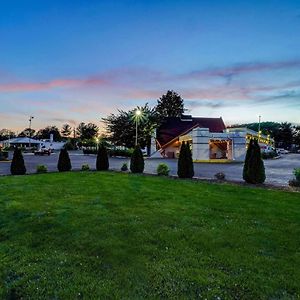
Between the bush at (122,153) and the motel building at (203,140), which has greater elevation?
the motel building at (203,140)

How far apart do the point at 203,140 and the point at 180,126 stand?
1526 cm

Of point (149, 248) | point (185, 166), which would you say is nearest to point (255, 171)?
point (185, 166)

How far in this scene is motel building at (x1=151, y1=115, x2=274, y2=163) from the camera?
128ft

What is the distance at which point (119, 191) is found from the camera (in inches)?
474

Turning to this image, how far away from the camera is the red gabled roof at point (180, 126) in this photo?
170 feet

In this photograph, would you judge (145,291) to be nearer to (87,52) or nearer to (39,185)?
(39,185)

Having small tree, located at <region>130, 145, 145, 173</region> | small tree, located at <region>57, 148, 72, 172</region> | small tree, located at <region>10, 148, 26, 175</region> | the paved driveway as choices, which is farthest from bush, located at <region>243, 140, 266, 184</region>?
small tree, located at <region>10, 148, 26, 175</region>

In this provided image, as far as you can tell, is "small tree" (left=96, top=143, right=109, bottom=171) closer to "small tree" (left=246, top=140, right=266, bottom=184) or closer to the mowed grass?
"small tree" (left=246, top=140, right=266, bottom=184)

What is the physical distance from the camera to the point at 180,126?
5403 cm

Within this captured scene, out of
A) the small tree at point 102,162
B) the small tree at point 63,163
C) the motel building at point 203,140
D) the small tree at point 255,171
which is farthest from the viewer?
the motel building at point 203,140

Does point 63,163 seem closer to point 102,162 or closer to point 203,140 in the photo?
point 102,162

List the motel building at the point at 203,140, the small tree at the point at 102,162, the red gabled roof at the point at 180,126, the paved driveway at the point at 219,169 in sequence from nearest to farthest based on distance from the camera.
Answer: the paved driveway at the point at 219,169
the small tree at the point at 102,162
the motel building at the point at 203,140
the red gabled roof at the point at 180,126

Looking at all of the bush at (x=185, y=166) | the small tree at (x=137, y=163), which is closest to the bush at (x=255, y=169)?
the bush at (x=185, y=166)

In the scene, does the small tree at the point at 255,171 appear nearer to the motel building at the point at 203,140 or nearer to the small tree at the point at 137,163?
the small tree at the point at 137,163
